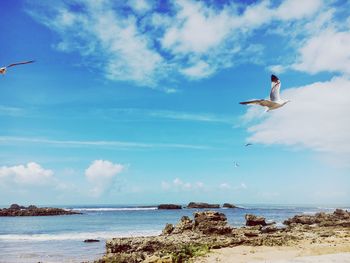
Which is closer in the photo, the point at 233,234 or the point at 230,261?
the point at 230,261

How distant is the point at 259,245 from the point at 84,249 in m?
13.6

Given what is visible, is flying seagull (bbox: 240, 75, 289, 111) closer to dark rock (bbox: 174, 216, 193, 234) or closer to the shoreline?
the shoreline

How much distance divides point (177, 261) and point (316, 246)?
9198 millimetres

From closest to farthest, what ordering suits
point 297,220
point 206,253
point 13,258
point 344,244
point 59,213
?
1. point 206,253
2. point 344,244
3. point 13,258
4. point 297,220
5. point 59,213

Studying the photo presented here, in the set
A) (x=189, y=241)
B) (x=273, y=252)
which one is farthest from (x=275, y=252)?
(x=189, y=241)

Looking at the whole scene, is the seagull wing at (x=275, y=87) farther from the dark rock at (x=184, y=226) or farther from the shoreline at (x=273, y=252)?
the dark rock at (x=184, y=226)

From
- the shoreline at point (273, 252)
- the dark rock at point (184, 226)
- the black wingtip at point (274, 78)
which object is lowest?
the shoreline at point (273, 252)

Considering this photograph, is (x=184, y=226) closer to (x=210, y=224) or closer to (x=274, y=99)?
(x=210, y=224)

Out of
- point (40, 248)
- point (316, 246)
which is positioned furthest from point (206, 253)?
point (40, 248)

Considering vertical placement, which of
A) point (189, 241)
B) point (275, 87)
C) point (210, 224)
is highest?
point (275, 87)

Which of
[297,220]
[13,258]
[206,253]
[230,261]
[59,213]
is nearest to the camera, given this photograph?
[230,261]

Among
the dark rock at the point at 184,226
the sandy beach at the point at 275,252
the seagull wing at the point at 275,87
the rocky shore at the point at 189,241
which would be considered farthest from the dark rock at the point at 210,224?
the seagull wing at the point at 275,87

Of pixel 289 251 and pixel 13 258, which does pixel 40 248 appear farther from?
pixel 289 251

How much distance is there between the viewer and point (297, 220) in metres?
47.2
